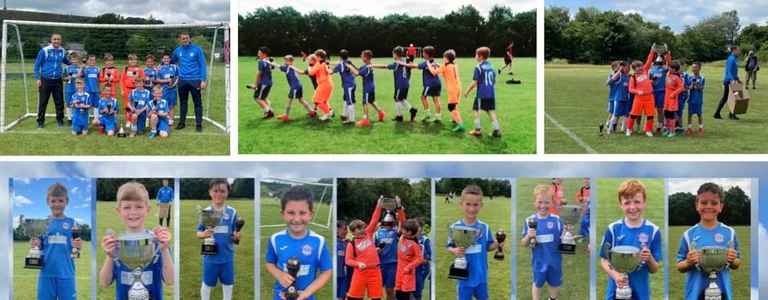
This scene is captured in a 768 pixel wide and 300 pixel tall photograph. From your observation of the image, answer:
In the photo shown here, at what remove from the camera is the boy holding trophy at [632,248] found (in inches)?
323

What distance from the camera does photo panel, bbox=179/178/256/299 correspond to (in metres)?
8.33

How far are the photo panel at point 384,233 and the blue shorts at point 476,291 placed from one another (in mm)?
282

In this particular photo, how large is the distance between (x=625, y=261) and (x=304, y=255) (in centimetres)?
278

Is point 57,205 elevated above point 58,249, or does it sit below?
above

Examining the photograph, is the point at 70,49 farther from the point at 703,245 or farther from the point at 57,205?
the point at 703,245

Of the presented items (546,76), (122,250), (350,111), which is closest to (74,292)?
(122,250)

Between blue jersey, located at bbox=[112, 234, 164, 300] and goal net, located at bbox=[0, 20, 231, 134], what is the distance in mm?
1419

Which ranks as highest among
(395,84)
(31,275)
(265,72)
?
(265,72)

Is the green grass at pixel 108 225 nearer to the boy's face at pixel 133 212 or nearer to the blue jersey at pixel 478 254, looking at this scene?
the boy's face at pixel 133 212

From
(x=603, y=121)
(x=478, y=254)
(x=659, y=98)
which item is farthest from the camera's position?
(x=603, y=121)

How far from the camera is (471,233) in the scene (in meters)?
8.29

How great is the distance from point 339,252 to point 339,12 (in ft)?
7.24

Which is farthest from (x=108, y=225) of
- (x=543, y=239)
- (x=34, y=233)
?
(x=543, y=239)

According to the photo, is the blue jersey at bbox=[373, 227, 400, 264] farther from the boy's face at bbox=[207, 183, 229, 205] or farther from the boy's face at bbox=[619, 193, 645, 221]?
the boy's face at bbox=[619, 193, 645, 221]
